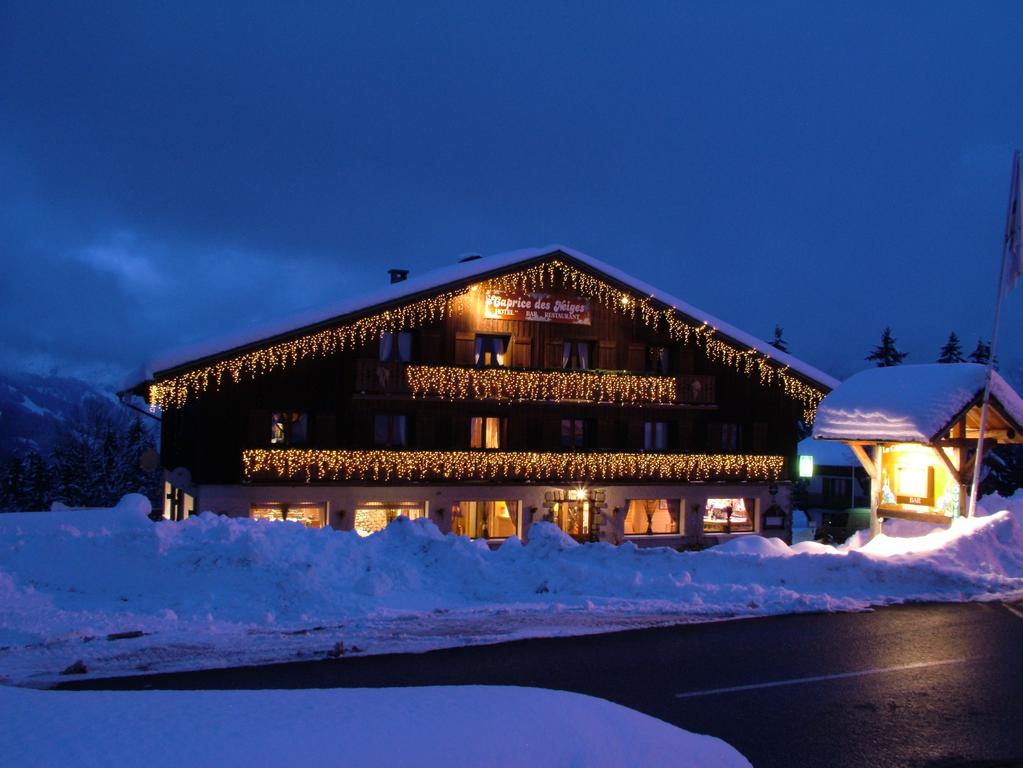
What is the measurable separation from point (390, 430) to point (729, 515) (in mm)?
13099

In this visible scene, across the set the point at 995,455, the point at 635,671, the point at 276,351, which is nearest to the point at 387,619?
the point at 635,671

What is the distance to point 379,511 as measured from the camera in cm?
2970

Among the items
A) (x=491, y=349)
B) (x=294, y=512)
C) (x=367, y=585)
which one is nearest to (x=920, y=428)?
(x=367, y=585)

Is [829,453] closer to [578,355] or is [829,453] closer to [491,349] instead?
[578,355]

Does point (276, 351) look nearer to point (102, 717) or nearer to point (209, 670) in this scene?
point (209, 670)

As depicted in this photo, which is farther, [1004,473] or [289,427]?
[1004,473]

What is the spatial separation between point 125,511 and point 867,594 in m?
13.0

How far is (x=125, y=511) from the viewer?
16.9 m

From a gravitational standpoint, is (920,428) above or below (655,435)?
below

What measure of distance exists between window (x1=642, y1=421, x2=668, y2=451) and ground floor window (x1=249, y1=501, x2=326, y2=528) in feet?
39.7

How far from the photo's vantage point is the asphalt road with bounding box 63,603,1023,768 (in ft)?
25.6

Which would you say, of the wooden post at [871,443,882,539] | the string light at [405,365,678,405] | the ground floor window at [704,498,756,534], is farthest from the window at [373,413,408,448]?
the wooden post at [871,443,882,539]

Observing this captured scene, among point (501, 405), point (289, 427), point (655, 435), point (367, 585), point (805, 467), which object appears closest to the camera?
point (367, 585)

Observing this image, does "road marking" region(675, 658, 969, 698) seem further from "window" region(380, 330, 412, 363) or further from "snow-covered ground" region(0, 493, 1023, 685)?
"window" region(380, 330, 412, 363)
